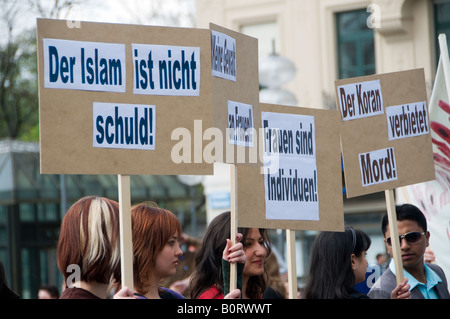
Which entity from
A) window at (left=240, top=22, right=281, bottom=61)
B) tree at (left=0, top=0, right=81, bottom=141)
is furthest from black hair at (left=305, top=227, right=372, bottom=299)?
window at (left=240, top=22, right=281, bottom=61)

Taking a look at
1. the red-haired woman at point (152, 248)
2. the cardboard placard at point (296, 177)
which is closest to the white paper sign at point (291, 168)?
the cardboard placard at point (296, 177)

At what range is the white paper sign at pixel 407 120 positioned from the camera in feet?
17.7

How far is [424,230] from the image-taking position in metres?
5.47

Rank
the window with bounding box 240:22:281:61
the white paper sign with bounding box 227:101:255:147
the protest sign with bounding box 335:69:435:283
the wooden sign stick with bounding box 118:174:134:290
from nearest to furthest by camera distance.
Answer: the wooden sign stick with bounding box 118:174:134:290
the white paper sign with bounding box 227:101:255:147
the protest sign with bounding box 335:69:435:283
the window with bounding box 240:22:281:61

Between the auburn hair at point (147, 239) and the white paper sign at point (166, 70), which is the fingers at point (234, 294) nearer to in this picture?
the auburn hair at point (147, 239)

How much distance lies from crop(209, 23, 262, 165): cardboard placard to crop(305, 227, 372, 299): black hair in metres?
0.64

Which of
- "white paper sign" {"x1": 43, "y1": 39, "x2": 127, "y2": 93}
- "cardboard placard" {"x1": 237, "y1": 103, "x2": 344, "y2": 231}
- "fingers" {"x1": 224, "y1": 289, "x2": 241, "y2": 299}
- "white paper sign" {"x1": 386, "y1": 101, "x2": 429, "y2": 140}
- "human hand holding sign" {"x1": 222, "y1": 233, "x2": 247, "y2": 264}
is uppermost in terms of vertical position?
"white paper sign" {"x1": 43, "y1": 39, "x2": 127, "y2": 93}

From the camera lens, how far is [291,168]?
4930 mm

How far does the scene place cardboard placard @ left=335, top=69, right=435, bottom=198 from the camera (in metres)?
5.15

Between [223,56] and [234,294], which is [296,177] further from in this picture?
[234,294]

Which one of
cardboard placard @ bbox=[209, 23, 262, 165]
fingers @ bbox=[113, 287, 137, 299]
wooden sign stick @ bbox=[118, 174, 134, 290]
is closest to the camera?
fingers @ bbox=[113, 287, 137, 299]

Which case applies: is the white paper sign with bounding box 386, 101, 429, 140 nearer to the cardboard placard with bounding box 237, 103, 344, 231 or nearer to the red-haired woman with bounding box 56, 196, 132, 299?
the cardboard placard with bounding box 237, 103, 344, 231
